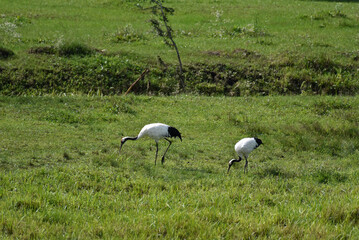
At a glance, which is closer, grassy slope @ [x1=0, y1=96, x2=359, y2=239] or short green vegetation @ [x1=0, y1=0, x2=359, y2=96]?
grassy slope @ [x1=0, y1=96, x2=359, y2=239]

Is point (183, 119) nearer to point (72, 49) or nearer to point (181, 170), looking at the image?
point (181, 170)

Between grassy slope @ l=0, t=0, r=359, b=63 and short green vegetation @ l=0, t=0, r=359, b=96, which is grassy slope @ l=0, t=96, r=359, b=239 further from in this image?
grassy slope @ l=0, t=0, r=359, b=63

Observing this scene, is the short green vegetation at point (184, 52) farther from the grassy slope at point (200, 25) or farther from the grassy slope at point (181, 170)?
the grassy slope at point (181, 170)

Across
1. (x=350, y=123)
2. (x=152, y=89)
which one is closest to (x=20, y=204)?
(x=350, y=123)

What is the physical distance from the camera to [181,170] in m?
11.5

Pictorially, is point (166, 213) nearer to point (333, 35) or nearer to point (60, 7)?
point (333, 35)

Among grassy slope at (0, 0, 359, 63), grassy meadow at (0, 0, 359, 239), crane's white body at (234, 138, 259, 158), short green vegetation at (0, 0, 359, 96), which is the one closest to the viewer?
grassy meadow at (0, 0, 359, 239)

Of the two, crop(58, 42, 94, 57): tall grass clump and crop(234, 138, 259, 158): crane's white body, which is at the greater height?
crop(234, 138, 259, 158): crane's white body

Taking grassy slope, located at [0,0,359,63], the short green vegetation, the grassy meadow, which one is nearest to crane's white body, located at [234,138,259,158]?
the grassy meadow

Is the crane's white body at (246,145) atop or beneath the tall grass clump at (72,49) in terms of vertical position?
atop

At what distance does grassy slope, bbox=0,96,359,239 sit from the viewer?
7121 millimetres

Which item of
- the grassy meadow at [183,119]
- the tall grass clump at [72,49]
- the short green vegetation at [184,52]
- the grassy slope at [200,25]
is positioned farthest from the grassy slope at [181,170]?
the grassy slope at [200,25]

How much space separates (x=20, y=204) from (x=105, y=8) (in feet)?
96.1

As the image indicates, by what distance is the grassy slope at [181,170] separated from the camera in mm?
7121
